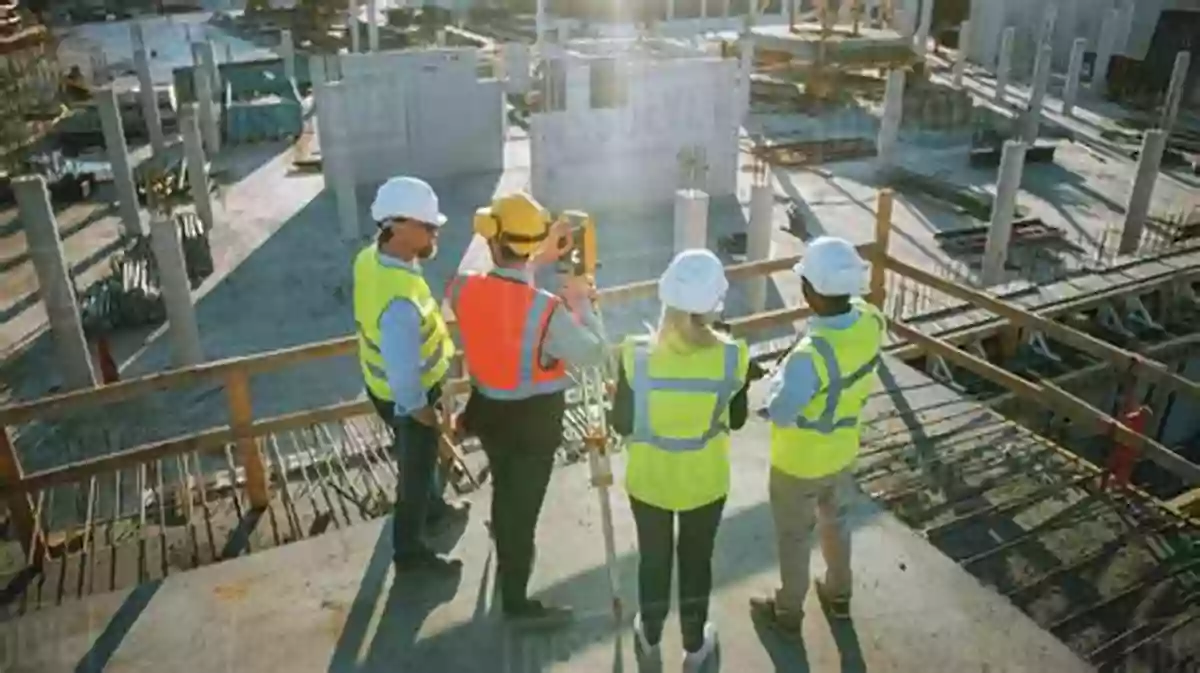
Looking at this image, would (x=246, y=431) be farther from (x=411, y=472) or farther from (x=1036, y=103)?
(x=1036, y=103)

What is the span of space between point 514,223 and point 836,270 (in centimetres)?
133

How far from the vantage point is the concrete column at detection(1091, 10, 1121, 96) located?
28.7 meters

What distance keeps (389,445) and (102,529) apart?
2.07m

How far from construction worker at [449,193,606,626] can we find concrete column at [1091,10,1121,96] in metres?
29.9

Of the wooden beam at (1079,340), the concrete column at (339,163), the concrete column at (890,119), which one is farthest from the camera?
the concrete column at (890,119)

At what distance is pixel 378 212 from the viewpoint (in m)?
4.24

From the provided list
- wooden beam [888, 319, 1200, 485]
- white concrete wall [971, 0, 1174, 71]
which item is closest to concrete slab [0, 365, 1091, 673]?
wooden beam [888, 319, 1200, 485]

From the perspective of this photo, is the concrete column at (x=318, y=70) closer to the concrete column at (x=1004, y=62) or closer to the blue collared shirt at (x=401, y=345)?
the blue collared shirt at (x=401, y=345)

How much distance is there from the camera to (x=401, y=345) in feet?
13.9

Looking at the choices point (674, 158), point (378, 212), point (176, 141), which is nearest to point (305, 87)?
point (176, 141)

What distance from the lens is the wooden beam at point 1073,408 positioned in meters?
5.57

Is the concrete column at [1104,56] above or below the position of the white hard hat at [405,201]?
below

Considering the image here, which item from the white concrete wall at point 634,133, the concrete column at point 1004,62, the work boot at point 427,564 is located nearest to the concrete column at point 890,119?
the white concrete wall at point 634,133

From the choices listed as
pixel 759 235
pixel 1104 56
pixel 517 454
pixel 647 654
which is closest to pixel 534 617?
pixel 647 654
